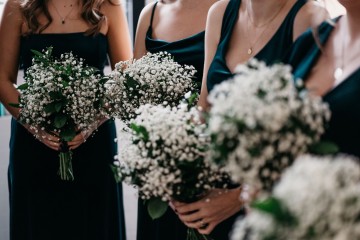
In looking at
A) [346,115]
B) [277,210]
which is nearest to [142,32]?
[346,115]

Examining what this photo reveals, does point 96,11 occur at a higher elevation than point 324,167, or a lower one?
higher

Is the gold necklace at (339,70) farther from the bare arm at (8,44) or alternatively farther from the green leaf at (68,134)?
the bare arm at (8,44)

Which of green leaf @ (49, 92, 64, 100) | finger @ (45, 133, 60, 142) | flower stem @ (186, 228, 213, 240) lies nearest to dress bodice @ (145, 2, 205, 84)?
green leaf @ (49, 92, 64, 100)

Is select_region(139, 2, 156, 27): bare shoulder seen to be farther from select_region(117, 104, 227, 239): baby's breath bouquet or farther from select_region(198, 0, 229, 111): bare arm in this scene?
select_region(117, 104, 227, 239): baby's breath bouquet

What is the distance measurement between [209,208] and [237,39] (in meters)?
0.82

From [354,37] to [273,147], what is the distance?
82cm

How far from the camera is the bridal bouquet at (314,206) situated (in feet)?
3.31

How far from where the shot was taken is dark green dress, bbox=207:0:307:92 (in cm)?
209

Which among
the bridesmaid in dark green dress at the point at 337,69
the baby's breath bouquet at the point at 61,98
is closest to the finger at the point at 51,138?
the baby's breath bouquet at the point at 61,98

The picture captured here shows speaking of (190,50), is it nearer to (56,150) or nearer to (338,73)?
(56,150)

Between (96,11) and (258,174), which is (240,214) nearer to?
(258,174)

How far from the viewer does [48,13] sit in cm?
314

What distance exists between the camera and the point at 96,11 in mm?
3152

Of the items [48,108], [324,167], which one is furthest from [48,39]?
[324,167]
